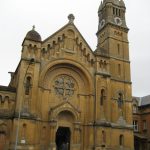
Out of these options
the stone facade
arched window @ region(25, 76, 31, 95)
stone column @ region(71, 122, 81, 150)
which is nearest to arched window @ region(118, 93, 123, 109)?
stone column @ region(71, 122, 81, 150)

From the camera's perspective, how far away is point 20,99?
126 feet

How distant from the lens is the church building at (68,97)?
128ft

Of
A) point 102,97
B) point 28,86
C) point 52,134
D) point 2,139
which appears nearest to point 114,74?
point 102,97

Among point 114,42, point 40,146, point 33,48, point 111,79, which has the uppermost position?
point 114,42

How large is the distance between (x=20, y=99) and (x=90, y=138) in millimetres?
12634

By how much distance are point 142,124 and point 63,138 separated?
74.2ft

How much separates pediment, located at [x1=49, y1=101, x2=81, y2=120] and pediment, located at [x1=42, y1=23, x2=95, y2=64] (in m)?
7.94

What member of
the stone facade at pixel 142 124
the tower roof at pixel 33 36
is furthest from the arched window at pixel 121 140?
the tower roof at pixel 33 36

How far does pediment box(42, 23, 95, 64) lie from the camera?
4416cm

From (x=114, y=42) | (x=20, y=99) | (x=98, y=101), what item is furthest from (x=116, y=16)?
(x=20, y=99)

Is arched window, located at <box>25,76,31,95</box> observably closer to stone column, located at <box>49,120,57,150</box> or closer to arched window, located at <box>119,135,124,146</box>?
stone column, located at <box>49,120,57,150</box>

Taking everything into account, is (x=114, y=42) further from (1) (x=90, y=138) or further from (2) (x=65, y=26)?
(1) (x=90, y=138)

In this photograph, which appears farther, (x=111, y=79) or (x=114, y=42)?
(x=114, y=42)

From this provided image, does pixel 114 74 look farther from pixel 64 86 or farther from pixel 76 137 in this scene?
pixel 76 137
